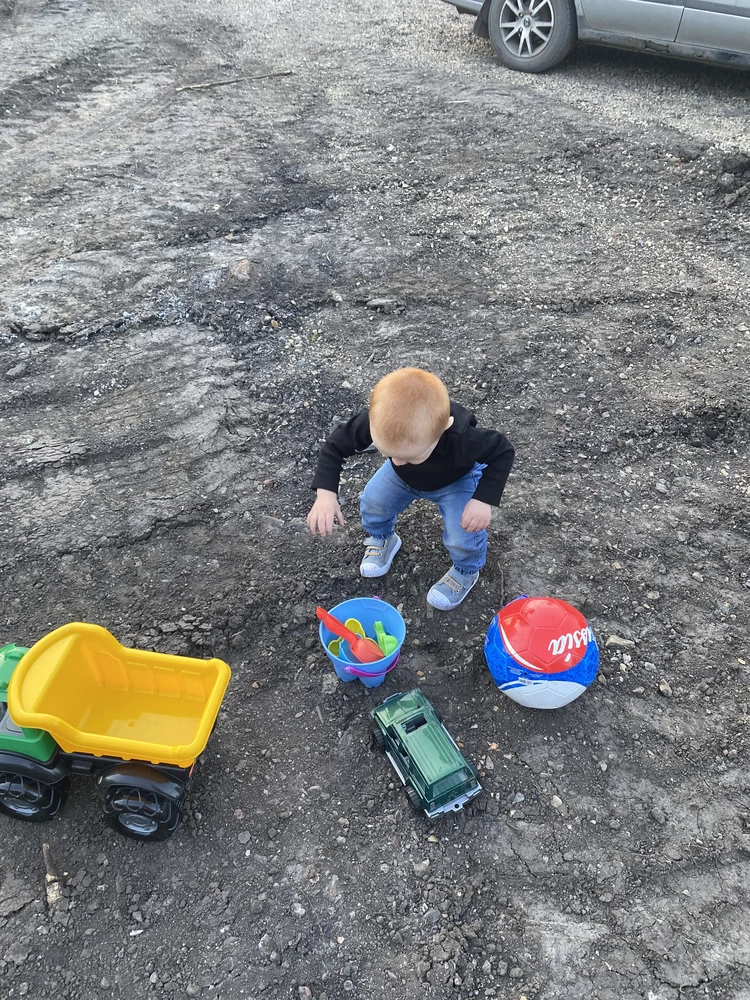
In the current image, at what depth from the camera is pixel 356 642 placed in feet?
7.79

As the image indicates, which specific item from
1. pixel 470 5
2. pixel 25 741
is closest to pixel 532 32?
pixel 470 5

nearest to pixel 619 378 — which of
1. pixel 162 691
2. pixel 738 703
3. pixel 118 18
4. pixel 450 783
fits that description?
pixel 738 703

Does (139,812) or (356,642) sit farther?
(356,642)

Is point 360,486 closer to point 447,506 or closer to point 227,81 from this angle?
point 447,506

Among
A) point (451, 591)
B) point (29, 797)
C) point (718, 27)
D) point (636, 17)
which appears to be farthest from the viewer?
point (636, 17)

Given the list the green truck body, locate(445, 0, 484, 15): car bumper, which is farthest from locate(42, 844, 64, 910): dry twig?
locate(445, 0, 484, 15): car bumper

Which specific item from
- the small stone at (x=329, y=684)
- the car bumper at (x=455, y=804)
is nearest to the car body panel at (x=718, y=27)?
the small stone at (x=329, y=684)

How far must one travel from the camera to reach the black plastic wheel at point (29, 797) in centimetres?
203

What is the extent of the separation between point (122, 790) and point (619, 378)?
119 inches

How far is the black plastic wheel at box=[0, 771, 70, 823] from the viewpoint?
2027 mm

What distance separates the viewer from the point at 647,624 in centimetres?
271

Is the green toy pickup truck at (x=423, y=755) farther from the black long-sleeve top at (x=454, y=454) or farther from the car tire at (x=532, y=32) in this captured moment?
the car tire at (x=532, y=32)

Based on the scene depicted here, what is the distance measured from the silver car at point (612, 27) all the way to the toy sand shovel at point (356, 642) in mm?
6353

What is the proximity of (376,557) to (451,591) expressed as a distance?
342 millimetres
